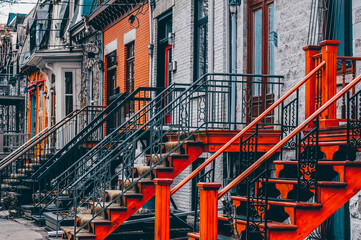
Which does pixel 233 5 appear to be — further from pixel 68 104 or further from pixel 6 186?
pixel 68 104

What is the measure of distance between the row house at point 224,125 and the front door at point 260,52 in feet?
0.07

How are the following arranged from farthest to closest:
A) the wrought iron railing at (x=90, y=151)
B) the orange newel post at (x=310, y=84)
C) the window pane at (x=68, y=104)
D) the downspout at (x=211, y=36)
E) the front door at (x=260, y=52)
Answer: the window pane at (x=68, y=104) → the downspout at (x=211, y=36) → the wrought iron railing at (x=90, y=151) → the front door at (x=260, y=52) → the orange newel post at (x=310, y=84)

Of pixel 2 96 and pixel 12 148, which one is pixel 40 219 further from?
pixel 2 96

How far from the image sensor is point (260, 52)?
11.9 m

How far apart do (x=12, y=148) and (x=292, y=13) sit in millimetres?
19465

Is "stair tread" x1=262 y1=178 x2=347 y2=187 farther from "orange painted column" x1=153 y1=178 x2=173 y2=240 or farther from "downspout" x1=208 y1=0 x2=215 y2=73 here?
"downspout" x1=208 y1=0 x2=215 y2=73

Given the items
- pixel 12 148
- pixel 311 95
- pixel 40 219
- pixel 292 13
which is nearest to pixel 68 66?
pixel 12 148

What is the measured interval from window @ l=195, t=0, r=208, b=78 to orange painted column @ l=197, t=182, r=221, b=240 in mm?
6853

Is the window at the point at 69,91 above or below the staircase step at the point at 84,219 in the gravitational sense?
above

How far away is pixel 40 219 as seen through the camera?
48.9 ft

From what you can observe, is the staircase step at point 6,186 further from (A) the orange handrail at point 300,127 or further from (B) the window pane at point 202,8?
(A) the orange handrail at point 300,127

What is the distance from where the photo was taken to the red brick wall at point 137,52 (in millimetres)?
16875

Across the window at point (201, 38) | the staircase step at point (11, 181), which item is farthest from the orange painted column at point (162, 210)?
the staircase step at point (11, 181)

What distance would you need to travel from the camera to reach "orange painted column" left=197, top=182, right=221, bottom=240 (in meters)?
7.37
